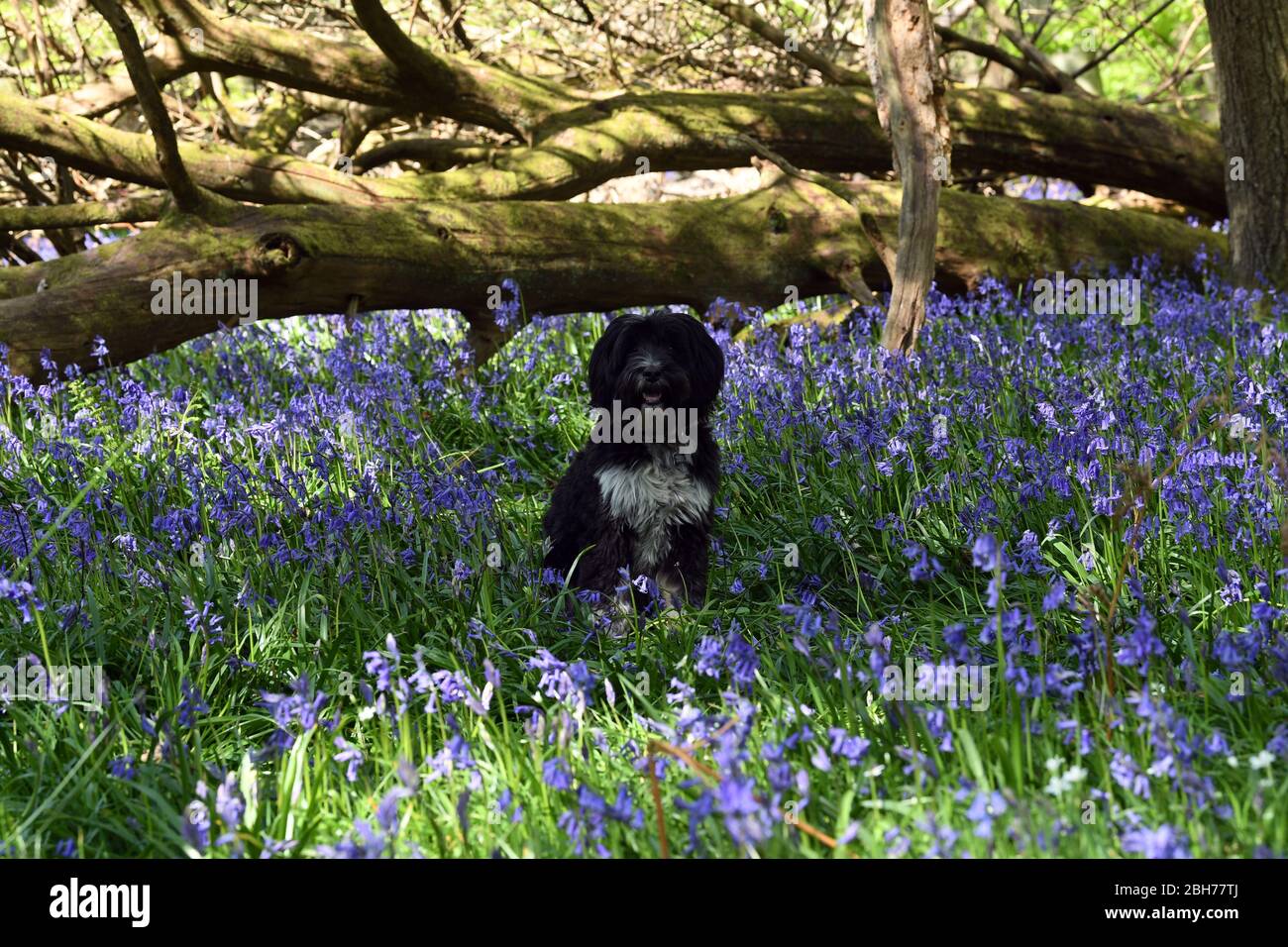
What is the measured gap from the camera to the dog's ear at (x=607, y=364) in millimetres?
4770

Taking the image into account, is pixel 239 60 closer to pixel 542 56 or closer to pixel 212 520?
pixel 542 56

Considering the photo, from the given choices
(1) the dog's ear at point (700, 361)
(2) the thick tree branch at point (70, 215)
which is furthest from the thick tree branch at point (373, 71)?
(1) the dog's ear at point (700, 361)

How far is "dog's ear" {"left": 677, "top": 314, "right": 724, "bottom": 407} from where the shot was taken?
15.8 feet

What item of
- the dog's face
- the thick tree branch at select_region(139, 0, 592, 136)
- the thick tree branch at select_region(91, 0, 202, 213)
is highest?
Answer: the thick tree branch at select_region(139, 0, 592, 136)

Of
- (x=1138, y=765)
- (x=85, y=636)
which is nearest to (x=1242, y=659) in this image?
(x=1138, y=765)

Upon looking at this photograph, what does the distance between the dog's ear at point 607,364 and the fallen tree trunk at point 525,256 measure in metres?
2.96

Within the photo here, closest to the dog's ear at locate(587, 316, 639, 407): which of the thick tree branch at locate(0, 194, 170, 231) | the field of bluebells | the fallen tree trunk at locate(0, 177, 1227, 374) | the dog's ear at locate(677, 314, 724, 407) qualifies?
the dog's ear at locate(677, 314, 724, 407)

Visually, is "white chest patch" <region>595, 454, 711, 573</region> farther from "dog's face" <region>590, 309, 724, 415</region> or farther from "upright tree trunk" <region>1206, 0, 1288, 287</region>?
"upright tree trunk" <region>1206, 0, 1288, 287</region>

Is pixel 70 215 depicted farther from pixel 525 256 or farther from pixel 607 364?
pixel 607 364

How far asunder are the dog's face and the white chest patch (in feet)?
0.79

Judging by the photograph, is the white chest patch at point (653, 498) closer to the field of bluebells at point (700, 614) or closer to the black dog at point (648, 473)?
the black dog at point (648, 473)

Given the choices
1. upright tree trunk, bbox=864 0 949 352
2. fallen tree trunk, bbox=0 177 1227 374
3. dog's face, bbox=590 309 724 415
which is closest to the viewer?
dog's face, bbox=590 309 724 415

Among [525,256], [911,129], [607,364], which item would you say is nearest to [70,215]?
[525,256]

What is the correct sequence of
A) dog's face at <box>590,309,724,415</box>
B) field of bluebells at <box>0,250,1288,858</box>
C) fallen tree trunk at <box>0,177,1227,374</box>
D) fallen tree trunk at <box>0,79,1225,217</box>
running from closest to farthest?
field of bluebells at <box>0,250,1288,858</box> → dog's face at <box>590,309,724,415</box> → fallen tree trunk at <box>0,177,1227,374</box> → fallen tree trunk at <box>0,79,1225,217</box>
